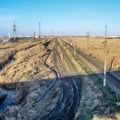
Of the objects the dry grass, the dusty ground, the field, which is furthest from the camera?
the dry grass

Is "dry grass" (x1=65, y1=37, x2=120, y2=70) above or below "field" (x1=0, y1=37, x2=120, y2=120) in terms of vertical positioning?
below

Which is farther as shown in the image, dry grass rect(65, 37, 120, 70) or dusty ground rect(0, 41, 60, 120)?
dry grass rect(65, 37, 120, 70)

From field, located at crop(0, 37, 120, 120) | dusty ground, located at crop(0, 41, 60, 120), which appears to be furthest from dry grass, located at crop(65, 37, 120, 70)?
dusty ground, located at crop(0, 41, 60, 120)

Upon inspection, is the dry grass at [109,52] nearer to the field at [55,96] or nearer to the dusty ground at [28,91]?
the field at [55,96]

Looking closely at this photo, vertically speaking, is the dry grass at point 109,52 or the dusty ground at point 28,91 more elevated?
the dusty ground at point 28,91

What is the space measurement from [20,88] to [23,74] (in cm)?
752

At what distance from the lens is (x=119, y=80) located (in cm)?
3541

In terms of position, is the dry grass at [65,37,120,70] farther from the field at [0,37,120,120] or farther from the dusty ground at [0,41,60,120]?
the dusty ground at [0,41,60,120]

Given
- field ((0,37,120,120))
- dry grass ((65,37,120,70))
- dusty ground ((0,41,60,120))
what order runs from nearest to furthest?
field ((0,37,120,120)) < dusty ground ((0,41,60,120)) < dry grass ((65,37,120,70))

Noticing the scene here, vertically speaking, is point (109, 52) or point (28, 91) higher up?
point (28, 91)

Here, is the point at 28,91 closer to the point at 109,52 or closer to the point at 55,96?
the point at 55,96

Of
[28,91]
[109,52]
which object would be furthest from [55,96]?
[109,52]

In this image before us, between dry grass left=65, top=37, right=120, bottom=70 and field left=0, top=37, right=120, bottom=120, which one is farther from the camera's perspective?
dry grass left=65, top=37, right=120, bottom=70

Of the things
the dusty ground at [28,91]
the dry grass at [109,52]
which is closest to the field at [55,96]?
the dusty ground at [28,91]
